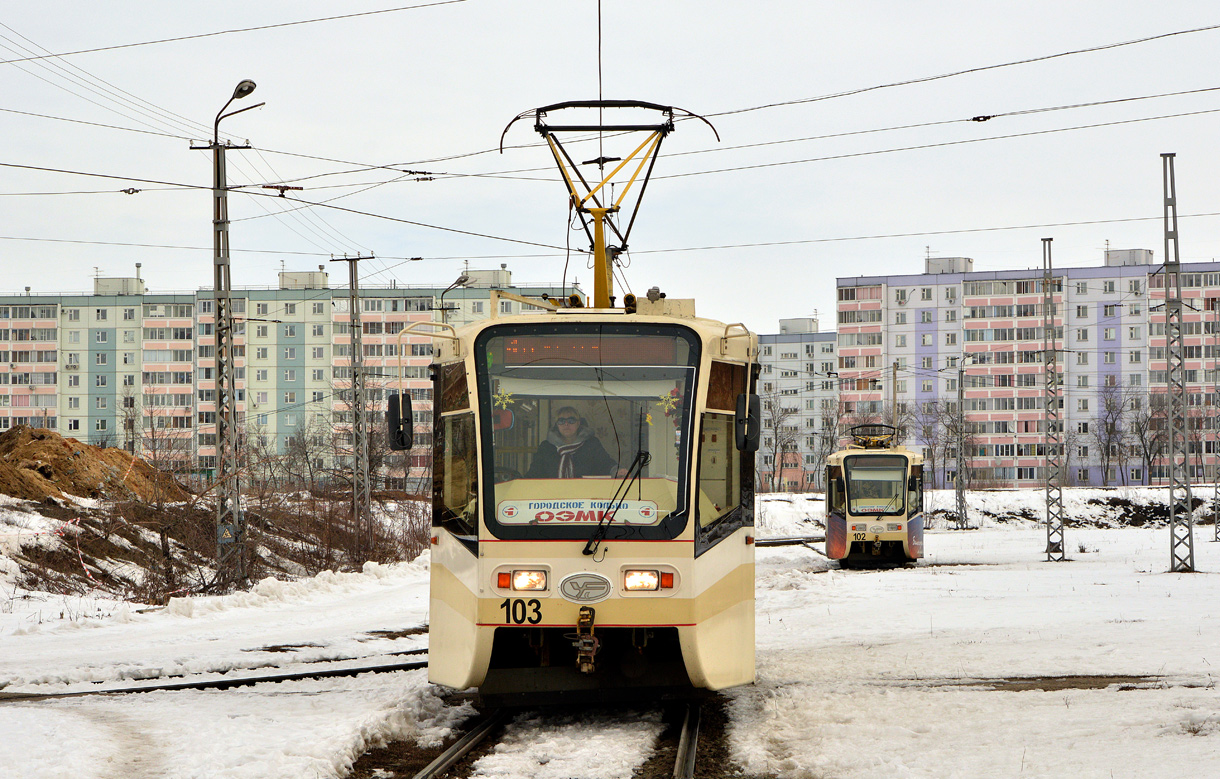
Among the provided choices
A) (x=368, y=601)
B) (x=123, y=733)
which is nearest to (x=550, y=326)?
(x=123, y=733)

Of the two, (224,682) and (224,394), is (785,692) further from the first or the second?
(224,394)

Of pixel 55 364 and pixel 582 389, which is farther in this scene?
pixel 55 364

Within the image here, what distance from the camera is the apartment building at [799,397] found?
103 meters

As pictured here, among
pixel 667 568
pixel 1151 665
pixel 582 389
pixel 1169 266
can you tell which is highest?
pixel 1169 266

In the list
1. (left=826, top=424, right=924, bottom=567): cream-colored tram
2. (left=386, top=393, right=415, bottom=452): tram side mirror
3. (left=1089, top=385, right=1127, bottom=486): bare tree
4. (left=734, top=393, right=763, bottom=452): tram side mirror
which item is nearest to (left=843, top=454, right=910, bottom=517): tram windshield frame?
(left=826, top=424, right=924, bottom=567): cream-colored tram

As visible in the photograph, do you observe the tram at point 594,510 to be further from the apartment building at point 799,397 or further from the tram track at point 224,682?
the apartment building at point 799,397

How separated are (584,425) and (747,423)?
3.95ft

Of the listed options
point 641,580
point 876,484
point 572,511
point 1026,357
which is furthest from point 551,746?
point 1026,357

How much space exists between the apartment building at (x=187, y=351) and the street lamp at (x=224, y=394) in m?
77.1

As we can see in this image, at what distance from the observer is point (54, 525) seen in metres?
26.9

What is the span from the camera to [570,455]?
8430mm

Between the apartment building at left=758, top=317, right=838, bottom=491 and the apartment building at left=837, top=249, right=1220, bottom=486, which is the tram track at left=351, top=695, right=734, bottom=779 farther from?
the apartment building at left=758, top=317, right=838, bottom=491

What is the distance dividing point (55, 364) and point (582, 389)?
105602mm

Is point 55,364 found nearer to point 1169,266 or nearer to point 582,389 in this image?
point 1169,266
